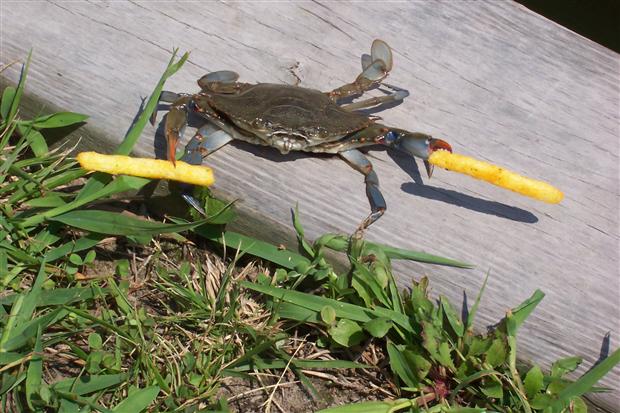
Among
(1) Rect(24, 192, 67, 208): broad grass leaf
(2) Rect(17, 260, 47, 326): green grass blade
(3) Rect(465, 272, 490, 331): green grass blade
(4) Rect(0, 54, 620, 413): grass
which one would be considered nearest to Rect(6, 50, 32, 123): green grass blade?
(4) Rect(0, 54, 620, 413): grass

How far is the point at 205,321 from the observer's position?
2.89m

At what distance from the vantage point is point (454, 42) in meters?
3.47

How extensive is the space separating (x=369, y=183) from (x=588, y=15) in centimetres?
342

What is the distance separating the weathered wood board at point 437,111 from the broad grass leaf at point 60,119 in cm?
7

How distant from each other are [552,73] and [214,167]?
159 centimetres

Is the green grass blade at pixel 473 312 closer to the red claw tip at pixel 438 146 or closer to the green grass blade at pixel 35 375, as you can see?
the red claw tip at pixel 438 146

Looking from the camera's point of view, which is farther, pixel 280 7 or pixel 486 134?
pixel 280 7

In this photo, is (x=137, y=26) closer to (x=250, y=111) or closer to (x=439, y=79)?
(x=250, y=111)

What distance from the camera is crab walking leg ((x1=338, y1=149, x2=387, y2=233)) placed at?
2.96 meters

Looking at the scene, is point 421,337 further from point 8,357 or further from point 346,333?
point 8,357

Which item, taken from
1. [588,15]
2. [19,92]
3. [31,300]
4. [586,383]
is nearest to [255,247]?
[31,300]

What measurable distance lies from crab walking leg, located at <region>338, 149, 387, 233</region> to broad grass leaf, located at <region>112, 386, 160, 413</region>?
0.99 m

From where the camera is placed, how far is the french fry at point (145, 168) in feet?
9.16

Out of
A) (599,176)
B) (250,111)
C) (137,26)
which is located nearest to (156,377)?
(250,111)
